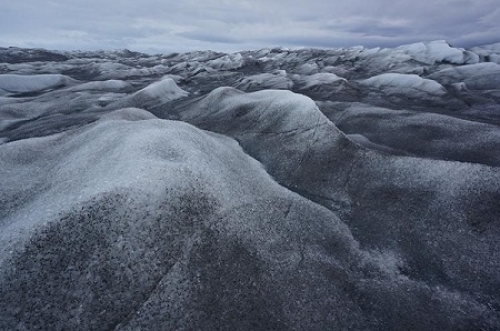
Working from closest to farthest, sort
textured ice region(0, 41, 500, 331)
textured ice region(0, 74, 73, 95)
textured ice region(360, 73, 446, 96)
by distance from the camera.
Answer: textured ice region(0, 41, 500, 331) → textured ice region(360, 73, 446, 96) → textured ice region(0, 74, 73, 95)

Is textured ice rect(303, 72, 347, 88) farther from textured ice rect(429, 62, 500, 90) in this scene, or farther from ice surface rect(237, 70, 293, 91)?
textured ice rect(429, 62, 500, 90)

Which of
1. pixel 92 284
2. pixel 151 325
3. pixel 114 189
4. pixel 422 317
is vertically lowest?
pixel 422 317

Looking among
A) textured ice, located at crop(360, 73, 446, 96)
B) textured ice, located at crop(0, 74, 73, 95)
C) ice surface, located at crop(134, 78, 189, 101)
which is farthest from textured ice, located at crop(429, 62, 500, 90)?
textured ice, located at crop(0, 74, 73, 95)

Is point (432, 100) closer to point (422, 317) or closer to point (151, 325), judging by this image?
point (422, 317)

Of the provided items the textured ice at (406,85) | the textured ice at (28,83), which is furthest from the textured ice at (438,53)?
the textured ice at (28,83)

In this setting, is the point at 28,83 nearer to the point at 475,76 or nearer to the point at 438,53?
the point at 475,76

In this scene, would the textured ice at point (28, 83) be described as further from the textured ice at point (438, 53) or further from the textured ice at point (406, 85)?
the textured ice at point (438, 53)

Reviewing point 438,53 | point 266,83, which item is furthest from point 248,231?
point 438,53

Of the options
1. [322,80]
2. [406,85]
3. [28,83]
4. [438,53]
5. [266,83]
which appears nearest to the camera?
[406,85]

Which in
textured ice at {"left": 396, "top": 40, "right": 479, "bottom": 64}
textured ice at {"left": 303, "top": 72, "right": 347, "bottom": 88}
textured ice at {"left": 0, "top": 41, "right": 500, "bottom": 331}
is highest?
textured ice at {"left": 396, "top": 40, "right": 479, "bottom": 64}

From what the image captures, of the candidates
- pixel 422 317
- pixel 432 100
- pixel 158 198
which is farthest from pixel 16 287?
pixel 432 100

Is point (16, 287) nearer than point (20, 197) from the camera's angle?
Yes
